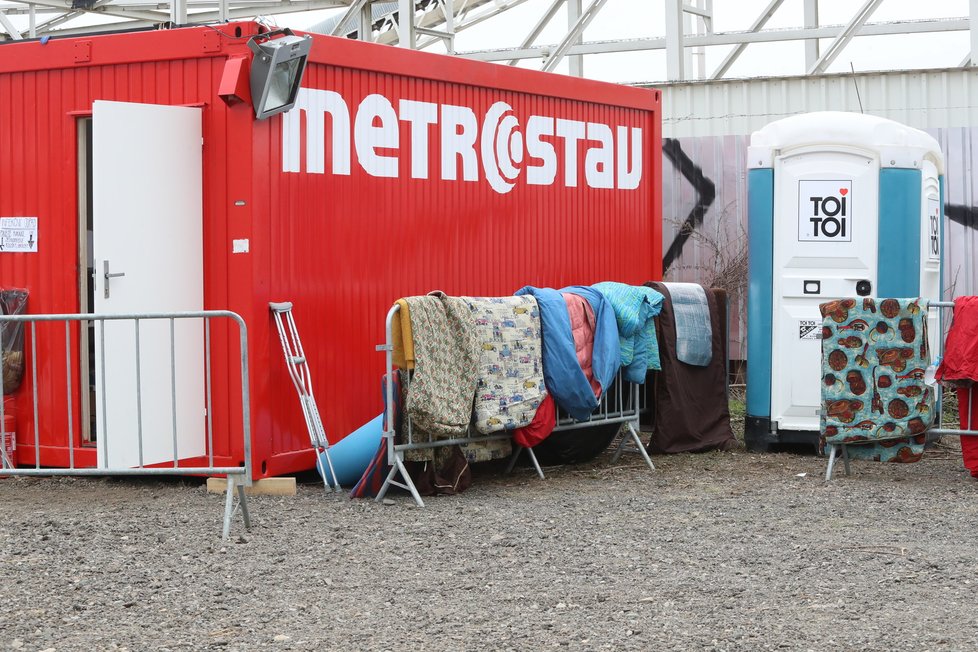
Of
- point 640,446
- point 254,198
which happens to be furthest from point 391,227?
point 640,446

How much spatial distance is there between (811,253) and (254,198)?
13.2 feet

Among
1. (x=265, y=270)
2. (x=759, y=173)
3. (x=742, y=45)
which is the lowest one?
(x=265, y=270)

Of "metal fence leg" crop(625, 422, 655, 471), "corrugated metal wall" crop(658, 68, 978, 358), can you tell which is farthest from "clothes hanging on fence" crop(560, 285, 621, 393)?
"corrugated metal wall" crop(658, 68, 978, 358)

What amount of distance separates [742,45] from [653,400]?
35.1 ft

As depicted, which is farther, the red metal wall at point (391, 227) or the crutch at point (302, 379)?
the red metal wall at point (391, 227)

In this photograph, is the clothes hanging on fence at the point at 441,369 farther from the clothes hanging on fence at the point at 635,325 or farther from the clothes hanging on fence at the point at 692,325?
the clothes hanging on fence at the point at 692,325

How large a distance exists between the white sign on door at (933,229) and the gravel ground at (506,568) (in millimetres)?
2105

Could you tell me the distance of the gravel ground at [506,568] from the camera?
4.78m

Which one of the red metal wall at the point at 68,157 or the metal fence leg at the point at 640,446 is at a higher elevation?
the red metal wall at the point at 68,157

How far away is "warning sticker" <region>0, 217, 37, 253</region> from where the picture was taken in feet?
27.1

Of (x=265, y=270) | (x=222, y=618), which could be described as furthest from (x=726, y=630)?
(x=265, y=270)

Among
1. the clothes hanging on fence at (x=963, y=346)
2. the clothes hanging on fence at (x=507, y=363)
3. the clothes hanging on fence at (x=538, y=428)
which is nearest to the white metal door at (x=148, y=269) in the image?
the clothes hanging on fence at (x=507, y=363)

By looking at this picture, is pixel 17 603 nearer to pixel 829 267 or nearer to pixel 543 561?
pixel 543 561

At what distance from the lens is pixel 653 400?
949cm
